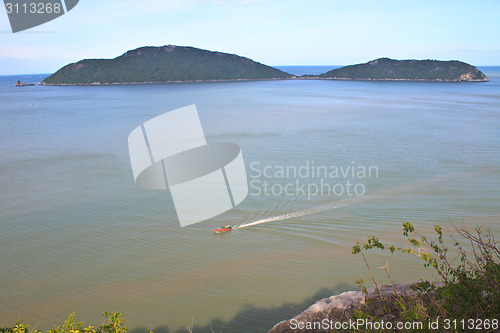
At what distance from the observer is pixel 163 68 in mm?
104375

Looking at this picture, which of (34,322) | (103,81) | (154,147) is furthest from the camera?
(103,81)

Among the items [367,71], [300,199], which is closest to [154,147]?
[300,199]

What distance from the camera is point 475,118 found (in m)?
27.2

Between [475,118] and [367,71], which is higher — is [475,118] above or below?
below

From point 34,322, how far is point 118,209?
4699 millimetres

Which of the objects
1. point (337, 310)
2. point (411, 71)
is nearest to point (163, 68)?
point (411, 71)

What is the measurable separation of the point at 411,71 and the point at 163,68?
64.5 metres

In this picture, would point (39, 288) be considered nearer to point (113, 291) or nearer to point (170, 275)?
point (113, 291)

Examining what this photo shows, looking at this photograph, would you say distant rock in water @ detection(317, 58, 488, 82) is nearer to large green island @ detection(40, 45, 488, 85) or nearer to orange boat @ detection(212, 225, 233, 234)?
large green island @ detection(40, 45, 488, 85)

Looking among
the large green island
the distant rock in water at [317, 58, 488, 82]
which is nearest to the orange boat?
the large green island

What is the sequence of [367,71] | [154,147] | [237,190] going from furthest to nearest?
[367,71], [154,147], [237,190]

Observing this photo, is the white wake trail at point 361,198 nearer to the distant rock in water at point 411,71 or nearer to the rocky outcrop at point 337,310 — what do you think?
the rocky outcrop at point 337,310

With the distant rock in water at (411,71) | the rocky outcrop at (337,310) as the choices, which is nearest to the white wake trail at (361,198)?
the rocky outcrop at (337,310)

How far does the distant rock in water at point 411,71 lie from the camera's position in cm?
8812
